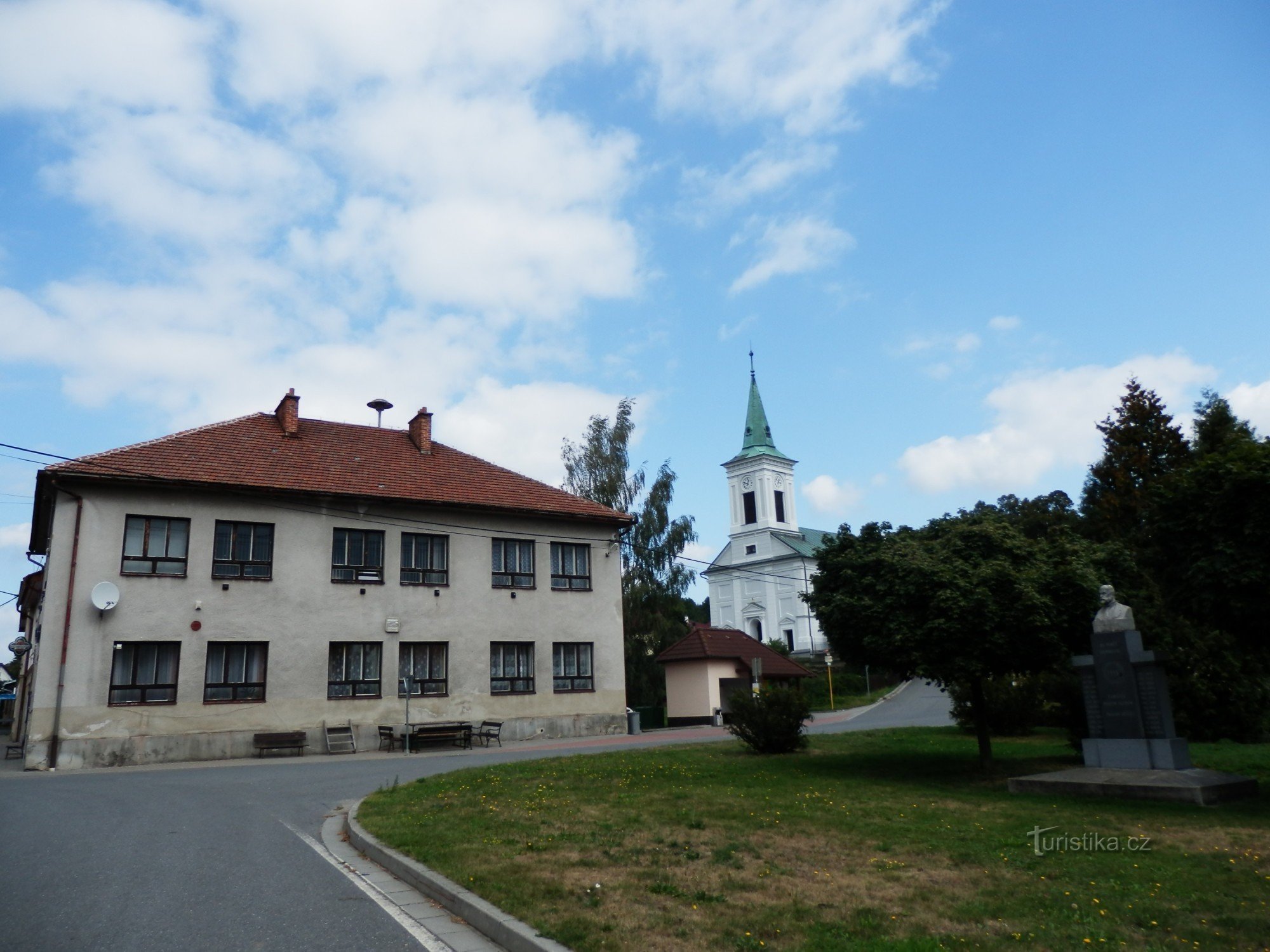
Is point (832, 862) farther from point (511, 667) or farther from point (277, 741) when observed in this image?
point (511, 667)

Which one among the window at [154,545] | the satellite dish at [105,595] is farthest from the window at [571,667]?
the satellite dish at [105,595]

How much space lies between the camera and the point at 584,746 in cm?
2456

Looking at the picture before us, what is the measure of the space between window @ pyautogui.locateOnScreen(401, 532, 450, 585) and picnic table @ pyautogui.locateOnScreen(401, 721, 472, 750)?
4.26 m

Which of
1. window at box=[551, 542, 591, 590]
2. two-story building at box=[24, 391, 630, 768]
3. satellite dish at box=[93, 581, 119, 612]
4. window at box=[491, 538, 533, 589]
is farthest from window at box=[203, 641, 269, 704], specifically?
window at box=[551, 542, 591, 590]

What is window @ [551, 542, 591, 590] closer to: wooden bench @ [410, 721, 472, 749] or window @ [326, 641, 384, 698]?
wooden bench @ [410, 721, 472, 749]

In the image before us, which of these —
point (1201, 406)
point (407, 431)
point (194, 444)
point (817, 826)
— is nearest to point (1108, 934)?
point (817, 826)

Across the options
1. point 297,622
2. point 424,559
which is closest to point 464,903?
point 297,622

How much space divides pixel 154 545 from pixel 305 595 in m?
4.05

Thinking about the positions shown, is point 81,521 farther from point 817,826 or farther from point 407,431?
point 817,826

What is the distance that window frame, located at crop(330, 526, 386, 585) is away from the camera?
2605cm

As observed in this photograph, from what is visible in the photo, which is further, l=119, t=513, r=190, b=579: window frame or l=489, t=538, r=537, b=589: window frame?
l=489, t=538, r=537, b=589: window frame

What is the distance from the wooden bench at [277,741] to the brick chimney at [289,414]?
9.43 m

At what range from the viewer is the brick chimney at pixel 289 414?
28391mm

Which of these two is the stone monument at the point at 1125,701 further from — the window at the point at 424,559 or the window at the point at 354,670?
the window at the point at 354,670
